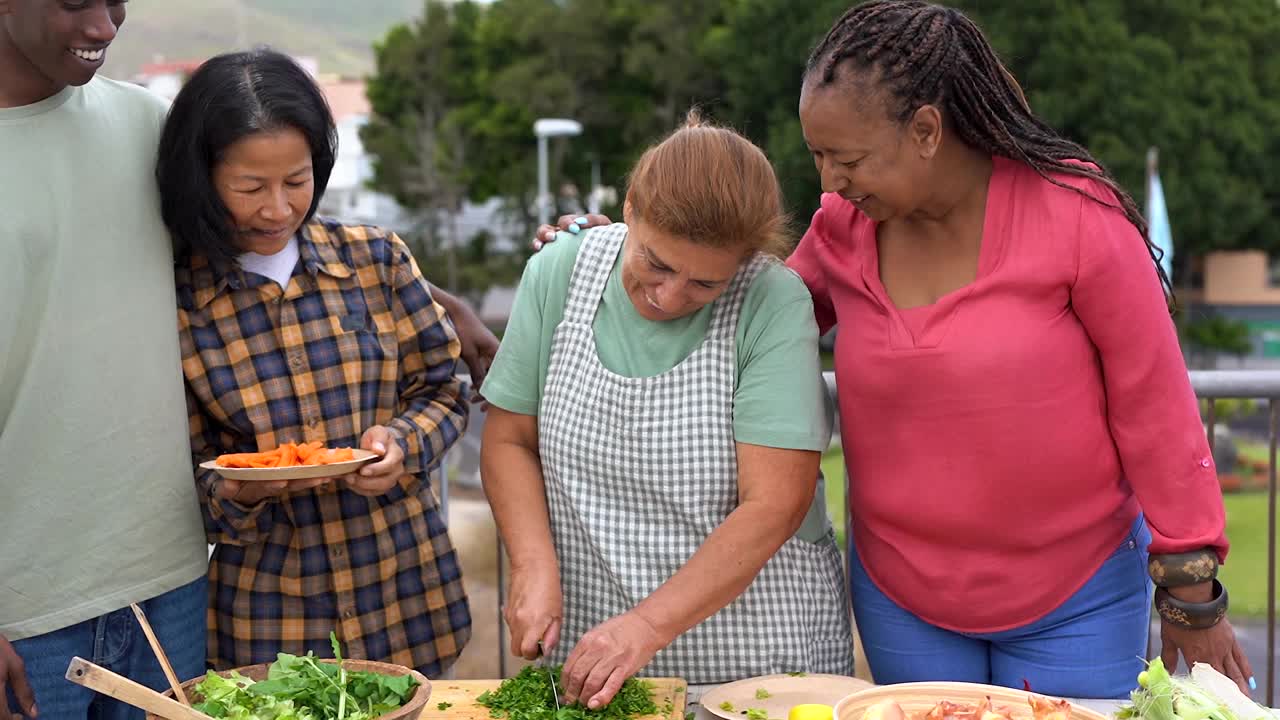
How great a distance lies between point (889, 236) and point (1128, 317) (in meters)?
0.41

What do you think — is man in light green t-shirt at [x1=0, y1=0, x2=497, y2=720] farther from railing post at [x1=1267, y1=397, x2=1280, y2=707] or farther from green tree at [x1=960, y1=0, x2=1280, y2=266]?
green tree at [x1=960, y1=0, x2=1280, y2=266]

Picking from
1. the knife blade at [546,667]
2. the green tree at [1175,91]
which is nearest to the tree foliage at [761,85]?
the green tree at [1175,91]

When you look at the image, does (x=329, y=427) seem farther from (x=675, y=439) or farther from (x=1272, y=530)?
(x=1272, y=530)

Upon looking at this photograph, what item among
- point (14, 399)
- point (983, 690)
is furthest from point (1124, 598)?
point (14, 399)

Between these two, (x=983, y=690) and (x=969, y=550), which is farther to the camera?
(x=969, y=550)

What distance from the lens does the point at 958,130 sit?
6.86ft

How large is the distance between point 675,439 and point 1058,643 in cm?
71

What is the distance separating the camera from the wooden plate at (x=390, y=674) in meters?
1.73

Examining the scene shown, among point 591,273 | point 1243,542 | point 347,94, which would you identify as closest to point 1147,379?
point 591,273

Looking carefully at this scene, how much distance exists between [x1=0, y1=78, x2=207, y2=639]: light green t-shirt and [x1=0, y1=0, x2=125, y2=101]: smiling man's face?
0.25 ft

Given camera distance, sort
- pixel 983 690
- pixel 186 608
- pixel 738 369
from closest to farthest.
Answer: pixel 983 690 → pixel 738 369 → pixel 186 608

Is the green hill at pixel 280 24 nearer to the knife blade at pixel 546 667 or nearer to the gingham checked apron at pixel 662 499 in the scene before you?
the gingham checked apron at pixel 662 499

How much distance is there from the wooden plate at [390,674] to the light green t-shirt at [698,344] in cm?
54

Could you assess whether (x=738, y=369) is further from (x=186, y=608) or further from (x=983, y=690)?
(x=186, y=608)
